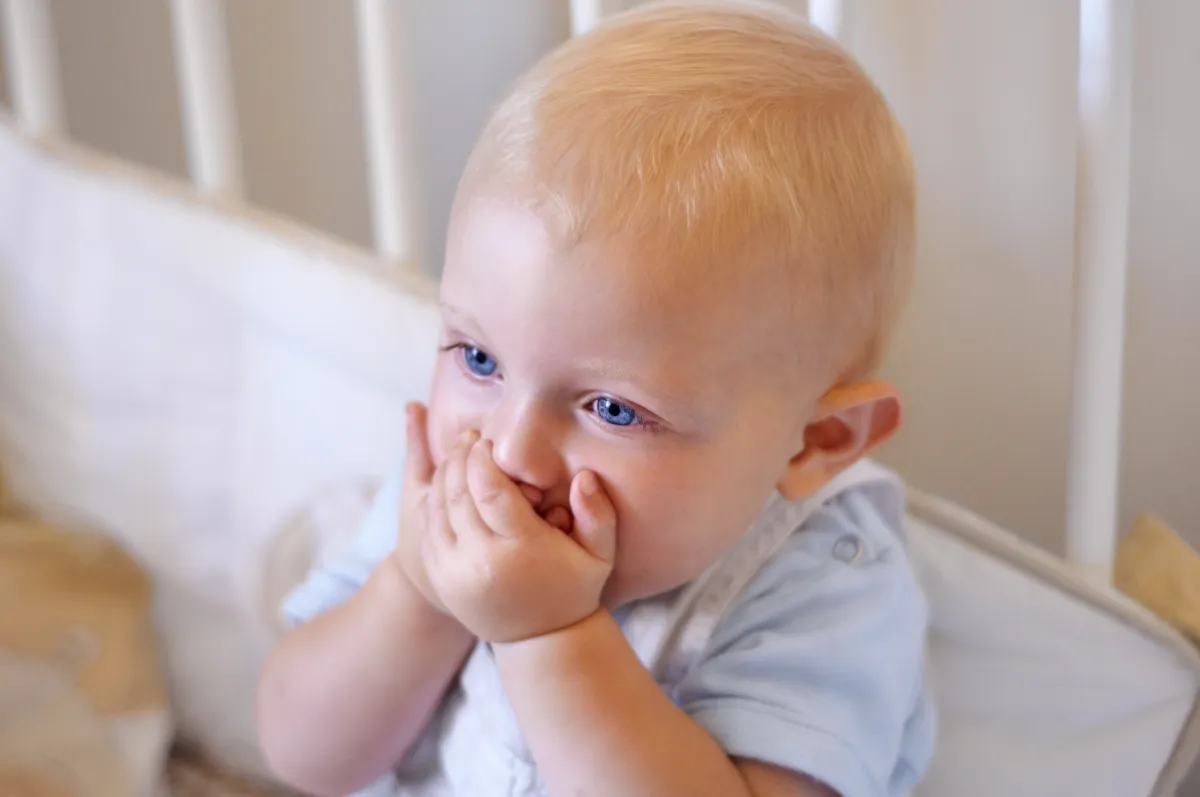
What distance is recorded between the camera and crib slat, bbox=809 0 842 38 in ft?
2.13

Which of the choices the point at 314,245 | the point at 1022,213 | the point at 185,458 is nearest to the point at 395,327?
the point at 314,245

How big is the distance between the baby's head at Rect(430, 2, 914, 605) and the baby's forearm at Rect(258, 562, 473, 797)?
0.12 meters

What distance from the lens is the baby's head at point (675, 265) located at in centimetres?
48

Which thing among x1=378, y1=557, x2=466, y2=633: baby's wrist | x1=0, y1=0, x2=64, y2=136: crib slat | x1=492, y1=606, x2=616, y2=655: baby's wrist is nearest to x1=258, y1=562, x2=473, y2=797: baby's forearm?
x1=378, y1=557, x2=466, y2=633: baby's wrist

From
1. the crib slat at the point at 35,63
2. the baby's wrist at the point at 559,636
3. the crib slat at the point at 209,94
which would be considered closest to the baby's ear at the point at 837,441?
the baby's wrist at the point at 559,636

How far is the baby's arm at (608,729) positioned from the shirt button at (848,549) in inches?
4.2

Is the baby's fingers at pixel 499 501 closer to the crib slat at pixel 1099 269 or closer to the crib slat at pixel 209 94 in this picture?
the crib slat at pixel 1099 269

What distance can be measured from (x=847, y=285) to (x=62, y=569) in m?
0.58

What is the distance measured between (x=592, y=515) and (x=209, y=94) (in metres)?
0.50

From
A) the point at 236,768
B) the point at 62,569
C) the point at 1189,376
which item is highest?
the point at 1189,376

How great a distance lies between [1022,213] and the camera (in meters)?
0.82

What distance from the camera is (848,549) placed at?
59 cm

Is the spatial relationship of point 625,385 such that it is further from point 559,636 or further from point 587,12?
point 587,12

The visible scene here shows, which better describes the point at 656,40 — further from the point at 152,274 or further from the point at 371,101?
the point at 152,274
